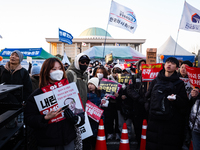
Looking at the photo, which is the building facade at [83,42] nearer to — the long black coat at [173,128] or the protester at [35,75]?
the protester at [35,75]

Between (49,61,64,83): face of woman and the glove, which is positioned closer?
the glove

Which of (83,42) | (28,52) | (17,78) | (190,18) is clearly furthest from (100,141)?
(83,42)

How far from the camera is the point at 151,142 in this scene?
3.24 metres

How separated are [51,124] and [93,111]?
1.75 metres

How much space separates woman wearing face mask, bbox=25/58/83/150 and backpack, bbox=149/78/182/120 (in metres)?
1.53

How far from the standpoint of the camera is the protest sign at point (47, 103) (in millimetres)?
2033

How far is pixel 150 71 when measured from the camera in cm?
421

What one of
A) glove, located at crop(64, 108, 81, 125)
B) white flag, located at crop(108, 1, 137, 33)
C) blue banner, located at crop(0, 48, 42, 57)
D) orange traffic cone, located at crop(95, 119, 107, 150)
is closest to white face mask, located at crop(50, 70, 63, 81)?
glove, located at crop(64, 108, 81, 125)

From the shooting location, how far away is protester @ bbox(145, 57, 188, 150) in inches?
120

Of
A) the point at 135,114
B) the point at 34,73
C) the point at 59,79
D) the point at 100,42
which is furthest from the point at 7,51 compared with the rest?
the point at 100,42

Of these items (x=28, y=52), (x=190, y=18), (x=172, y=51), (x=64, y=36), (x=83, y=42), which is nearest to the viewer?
(x=190, y=18)

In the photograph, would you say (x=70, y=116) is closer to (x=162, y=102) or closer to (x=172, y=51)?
(x=162, y=102)

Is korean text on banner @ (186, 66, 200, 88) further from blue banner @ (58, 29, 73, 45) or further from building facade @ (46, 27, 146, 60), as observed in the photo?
building facade @ (46, 27, 146, 60)

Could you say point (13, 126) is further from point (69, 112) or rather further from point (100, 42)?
point (100, 42)
